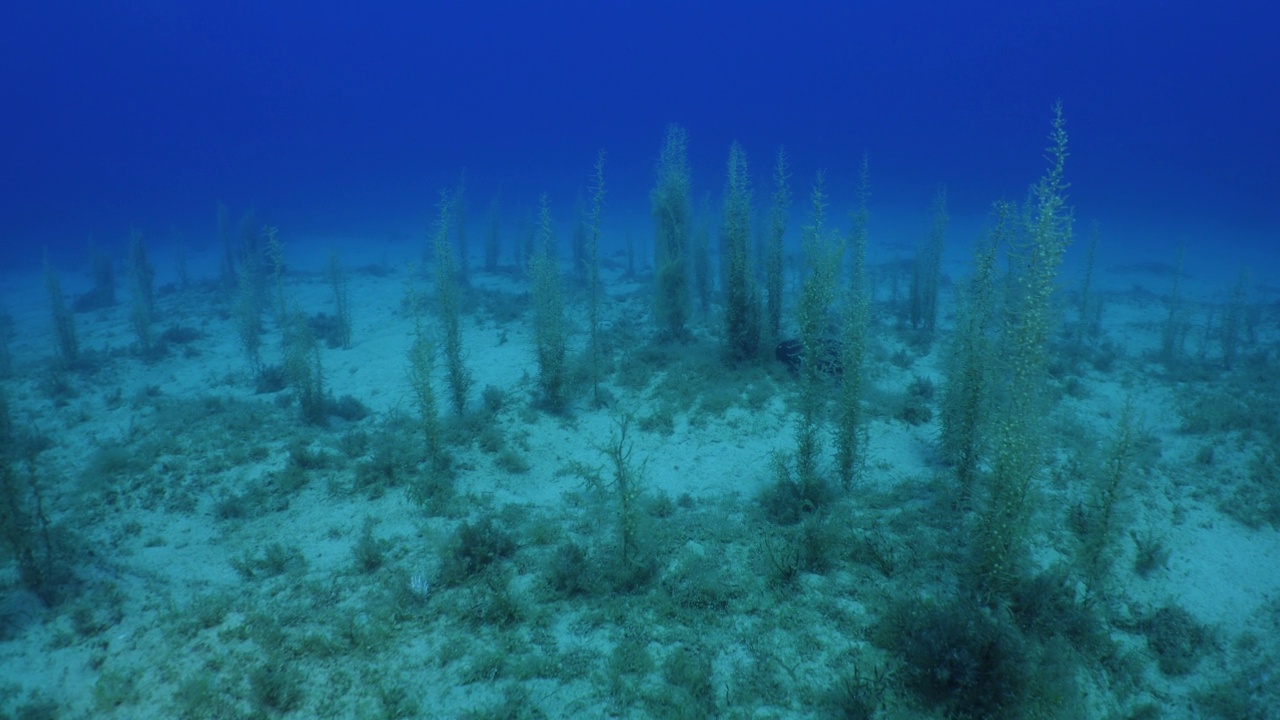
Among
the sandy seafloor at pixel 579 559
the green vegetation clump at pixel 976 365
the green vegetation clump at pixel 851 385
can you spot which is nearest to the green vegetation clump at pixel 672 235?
the sandy seafloor at pixel 579 559

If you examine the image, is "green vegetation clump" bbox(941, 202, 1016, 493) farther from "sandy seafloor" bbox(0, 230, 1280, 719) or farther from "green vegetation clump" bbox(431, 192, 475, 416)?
"green vegetation clump" bbox(431, 192, 475, 416)

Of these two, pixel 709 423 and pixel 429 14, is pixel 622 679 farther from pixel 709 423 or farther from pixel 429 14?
pixel 429 14

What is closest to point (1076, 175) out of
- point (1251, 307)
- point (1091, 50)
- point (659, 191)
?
point (1091, 50)

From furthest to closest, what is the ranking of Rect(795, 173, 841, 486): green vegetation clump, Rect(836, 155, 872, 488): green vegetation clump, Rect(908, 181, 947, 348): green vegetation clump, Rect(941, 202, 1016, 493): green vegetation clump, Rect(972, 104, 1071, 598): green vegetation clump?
Rect(908, 181, 947, 348): green vegetation clump < Rect(795, 173, 841, 486): green vegetation clump < Rect(836, 155, 872, 488): green vegetation clump < Rect(941, 202, 1016, 493): green vegetation clump < Rect(972, 104, 1071, 598): green vegetation clump

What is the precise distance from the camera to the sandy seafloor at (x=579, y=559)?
13.9 feet

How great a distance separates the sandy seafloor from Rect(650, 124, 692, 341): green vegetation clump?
2115 millimetres

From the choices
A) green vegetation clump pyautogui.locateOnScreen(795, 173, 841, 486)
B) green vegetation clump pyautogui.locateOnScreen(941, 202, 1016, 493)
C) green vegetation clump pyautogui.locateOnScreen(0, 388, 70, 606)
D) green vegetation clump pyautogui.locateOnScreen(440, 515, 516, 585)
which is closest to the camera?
green vegetation clump pyautogui.locateOnScreen(0, 388, 70, 606)

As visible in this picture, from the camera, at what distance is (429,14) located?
182875 mm

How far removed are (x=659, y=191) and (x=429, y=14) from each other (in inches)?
8682

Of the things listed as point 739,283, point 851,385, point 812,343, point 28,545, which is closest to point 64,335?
point 28,545

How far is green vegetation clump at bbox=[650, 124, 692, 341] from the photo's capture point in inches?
504

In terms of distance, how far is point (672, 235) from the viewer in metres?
13.0

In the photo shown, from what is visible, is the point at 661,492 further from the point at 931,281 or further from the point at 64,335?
the point at 64,335

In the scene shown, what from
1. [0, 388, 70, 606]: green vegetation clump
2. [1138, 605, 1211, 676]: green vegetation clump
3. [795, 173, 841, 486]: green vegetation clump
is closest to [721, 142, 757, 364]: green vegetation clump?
[795, 173, 841, 486]: green vegetation clump
